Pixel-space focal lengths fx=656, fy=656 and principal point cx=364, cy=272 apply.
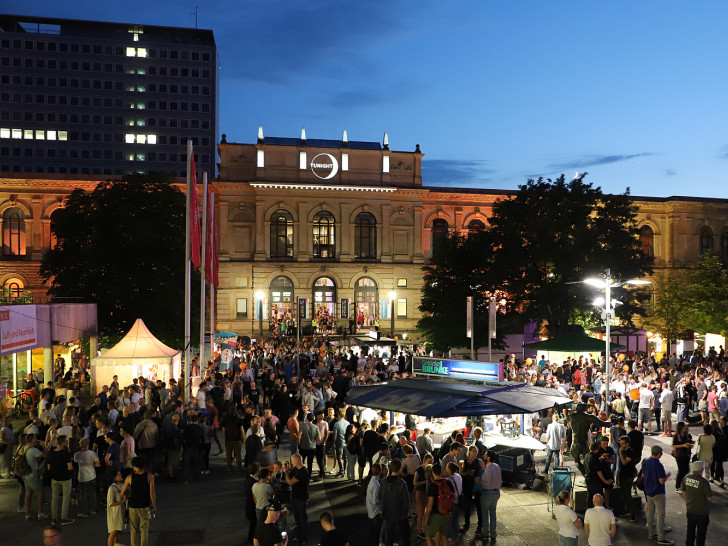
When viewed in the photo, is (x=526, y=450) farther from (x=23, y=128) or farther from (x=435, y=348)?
(x=23, y=128)

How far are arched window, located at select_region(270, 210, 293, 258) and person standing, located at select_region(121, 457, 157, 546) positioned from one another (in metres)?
43.1

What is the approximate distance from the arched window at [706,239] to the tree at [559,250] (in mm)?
27007

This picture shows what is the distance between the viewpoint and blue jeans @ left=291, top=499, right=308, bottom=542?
11.3 meters

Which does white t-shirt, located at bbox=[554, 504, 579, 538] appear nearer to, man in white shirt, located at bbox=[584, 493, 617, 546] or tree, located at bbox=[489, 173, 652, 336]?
man in white shirt, located at bbox=[584, 493, 617, 546]

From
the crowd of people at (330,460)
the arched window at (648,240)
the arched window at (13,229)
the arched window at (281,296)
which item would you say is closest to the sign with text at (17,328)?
the crowd of people at (330,460)

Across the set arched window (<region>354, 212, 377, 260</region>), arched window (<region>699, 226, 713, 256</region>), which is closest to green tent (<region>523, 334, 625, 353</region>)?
arched window (<region>354, 212, 377, 260</region>)

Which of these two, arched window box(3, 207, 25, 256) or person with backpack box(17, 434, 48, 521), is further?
arched window box(3, 207, 25, 256)

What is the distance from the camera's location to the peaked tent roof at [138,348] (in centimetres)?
2319

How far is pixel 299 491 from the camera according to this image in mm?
11164

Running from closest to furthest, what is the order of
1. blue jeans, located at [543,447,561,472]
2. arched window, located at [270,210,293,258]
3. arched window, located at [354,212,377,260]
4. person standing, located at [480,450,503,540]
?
person standing, located at [480,450,503,540]
blue jeans, located at [543,447,561,472]
arched window, located at [270,210,293,258]
arched window, located at [354,212,377,260]

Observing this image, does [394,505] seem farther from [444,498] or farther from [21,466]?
[21,466]

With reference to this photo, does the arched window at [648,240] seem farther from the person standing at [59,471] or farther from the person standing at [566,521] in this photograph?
the person standing at [59,471]

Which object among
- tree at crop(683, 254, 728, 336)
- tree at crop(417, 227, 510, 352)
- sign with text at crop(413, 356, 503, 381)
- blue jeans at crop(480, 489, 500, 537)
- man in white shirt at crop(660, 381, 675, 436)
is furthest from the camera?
tree at crop(683, 254, 728, 336)

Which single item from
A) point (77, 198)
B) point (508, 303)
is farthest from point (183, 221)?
point (508, 303)
